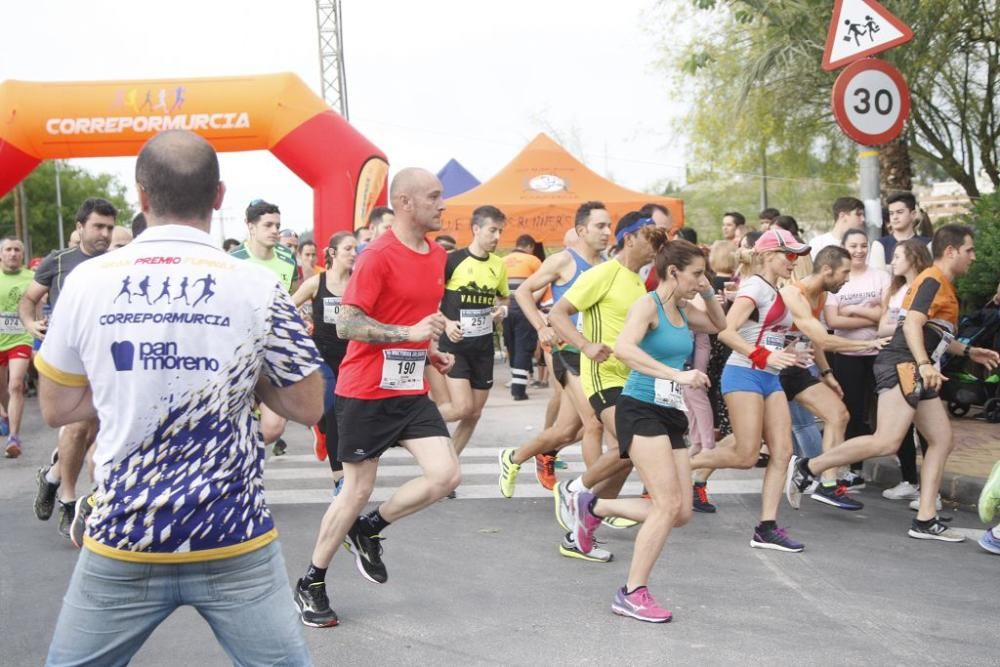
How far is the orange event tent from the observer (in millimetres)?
20281

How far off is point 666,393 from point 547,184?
15.8 meters

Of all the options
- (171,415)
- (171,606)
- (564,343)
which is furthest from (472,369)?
(171,415)

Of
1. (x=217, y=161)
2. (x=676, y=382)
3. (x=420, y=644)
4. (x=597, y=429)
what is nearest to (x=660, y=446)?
(x=676, y=382)

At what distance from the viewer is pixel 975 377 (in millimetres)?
11016

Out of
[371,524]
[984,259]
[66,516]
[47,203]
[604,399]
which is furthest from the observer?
[47,203]

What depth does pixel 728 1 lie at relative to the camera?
20.5 m

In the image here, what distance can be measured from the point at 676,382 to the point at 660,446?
291 mm

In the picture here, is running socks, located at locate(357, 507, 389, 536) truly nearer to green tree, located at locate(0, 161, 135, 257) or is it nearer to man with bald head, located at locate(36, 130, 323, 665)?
man with bald head, located at locate(36, 130, 323, 665)

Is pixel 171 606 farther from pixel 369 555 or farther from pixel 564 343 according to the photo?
pixel 564 343

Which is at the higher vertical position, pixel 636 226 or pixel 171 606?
pixel 636 226

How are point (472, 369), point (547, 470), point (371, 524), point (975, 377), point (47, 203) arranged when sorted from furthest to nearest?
1. point (47, 203)
2. point (975, 377)
3. point (472, 369)
4. point (547, 470)
5. point (371, 524)

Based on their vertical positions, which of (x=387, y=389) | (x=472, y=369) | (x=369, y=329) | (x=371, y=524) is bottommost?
(x=371, y=524)

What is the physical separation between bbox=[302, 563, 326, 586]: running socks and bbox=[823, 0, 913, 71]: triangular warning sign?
561 cm

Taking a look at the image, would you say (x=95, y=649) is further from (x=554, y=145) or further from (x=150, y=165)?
(x=554, y=145)
